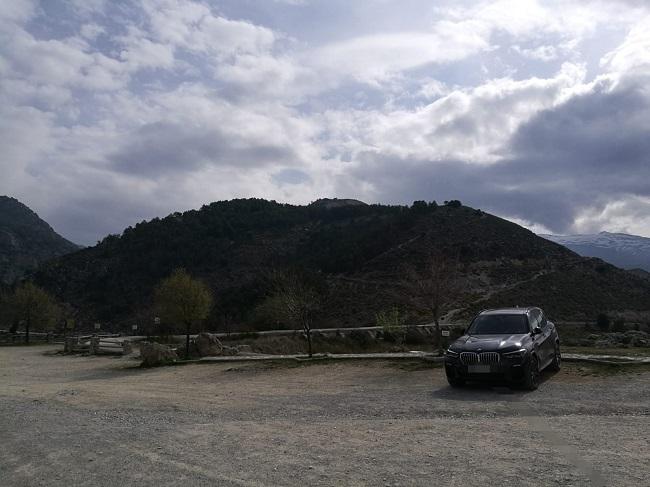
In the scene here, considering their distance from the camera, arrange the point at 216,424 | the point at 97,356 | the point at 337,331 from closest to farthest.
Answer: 1. the point at 216,424
2. the point at 97,356
3. the point at 337,331

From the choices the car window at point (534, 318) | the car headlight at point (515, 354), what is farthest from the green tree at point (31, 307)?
the car headlight at point (515, 354)

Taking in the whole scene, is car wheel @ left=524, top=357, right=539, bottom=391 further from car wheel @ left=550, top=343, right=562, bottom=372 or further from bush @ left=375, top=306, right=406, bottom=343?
bush @ left=375, top=306, right=406, bottom=343

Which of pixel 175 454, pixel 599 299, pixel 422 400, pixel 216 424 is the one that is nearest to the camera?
pixel 175 454

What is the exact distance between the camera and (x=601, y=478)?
5.59 metres

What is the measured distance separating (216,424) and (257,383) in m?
5.76

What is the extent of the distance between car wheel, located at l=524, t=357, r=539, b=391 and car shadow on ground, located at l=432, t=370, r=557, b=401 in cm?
11

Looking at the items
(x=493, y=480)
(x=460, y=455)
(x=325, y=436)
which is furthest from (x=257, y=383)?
(x=493, y=480)

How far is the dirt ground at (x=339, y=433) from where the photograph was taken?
19.9 ft

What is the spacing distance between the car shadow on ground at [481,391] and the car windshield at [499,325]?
1.13 m

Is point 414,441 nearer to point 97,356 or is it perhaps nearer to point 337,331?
point 97,356

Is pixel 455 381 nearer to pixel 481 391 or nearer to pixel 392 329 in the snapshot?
pixel 481 391

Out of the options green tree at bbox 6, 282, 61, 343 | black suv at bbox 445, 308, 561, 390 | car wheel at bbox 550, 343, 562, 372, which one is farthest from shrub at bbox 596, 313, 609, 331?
green tree at bbox 6, 282, 61, 343

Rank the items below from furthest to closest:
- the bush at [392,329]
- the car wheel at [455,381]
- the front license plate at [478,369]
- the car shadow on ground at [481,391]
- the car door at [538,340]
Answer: the bush at [392,329]
the car door at [538,340]
the car wheel at [455,381]
the front license plate at [478,369]
the car shadow on ground at [481,391]

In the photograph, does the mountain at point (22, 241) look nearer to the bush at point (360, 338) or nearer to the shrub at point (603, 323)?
the bush at point (360, 338)
